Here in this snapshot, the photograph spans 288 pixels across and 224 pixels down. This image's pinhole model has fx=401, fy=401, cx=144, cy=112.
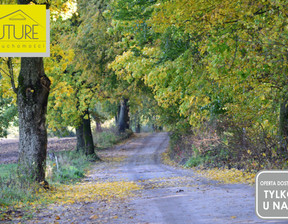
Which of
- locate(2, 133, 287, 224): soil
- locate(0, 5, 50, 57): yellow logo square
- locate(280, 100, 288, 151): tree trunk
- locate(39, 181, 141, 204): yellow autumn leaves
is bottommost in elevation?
locate(39, 181, 141, 204): yellow autumn leaves

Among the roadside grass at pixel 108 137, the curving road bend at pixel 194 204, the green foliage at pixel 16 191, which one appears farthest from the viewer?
the roadside grass at pixel 108 137

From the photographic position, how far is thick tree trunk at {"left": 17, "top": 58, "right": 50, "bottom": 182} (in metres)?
13.5

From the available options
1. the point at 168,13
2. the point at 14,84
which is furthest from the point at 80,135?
the point at 168,13

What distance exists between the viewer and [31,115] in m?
13.6

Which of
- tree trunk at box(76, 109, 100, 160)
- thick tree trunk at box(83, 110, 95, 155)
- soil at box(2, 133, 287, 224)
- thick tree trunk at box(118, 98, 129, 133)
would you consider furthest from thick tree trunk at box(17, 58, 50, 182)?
thick tree trunk at box(118, 98, 129, 133)

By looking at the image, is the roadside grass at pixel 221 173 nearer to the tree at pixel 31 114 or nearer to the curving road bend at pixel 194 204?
the curving road bend at pixel 194 204

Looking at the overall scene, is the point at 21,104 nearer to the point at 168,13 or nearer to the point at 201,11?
the point at 168,13

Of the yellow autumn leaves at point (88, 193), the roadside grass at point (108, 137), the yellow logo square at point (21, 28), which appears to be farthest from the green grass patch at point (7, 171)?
the roadside grass at point (108, 137)

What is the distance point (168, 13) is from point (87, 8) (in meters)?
12.8

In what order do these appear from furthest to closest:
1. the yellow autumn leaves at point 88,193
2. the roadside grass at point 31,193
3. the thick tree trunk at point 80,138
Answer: the thick tree trunk at point 80,138, the yellow autumn leaves at point 88,193, the roadside grass at point 31,193

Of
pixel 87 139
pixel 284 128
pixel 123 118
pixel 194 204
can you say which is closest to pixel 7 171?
pixel 87 139

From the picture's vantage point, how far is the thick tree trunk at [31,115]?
13.5 meters

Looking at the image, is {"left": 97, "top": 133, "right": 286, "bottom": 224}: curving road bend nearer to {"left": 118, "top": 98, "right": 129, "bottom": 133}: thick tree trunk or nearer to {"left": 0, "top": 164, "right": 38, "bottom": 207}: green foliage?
{"left": 0, "top": 164, "right": 38, "bottom": 207}: green foliage

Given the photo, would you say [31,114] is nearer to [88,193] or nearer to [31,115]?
[31,115]
